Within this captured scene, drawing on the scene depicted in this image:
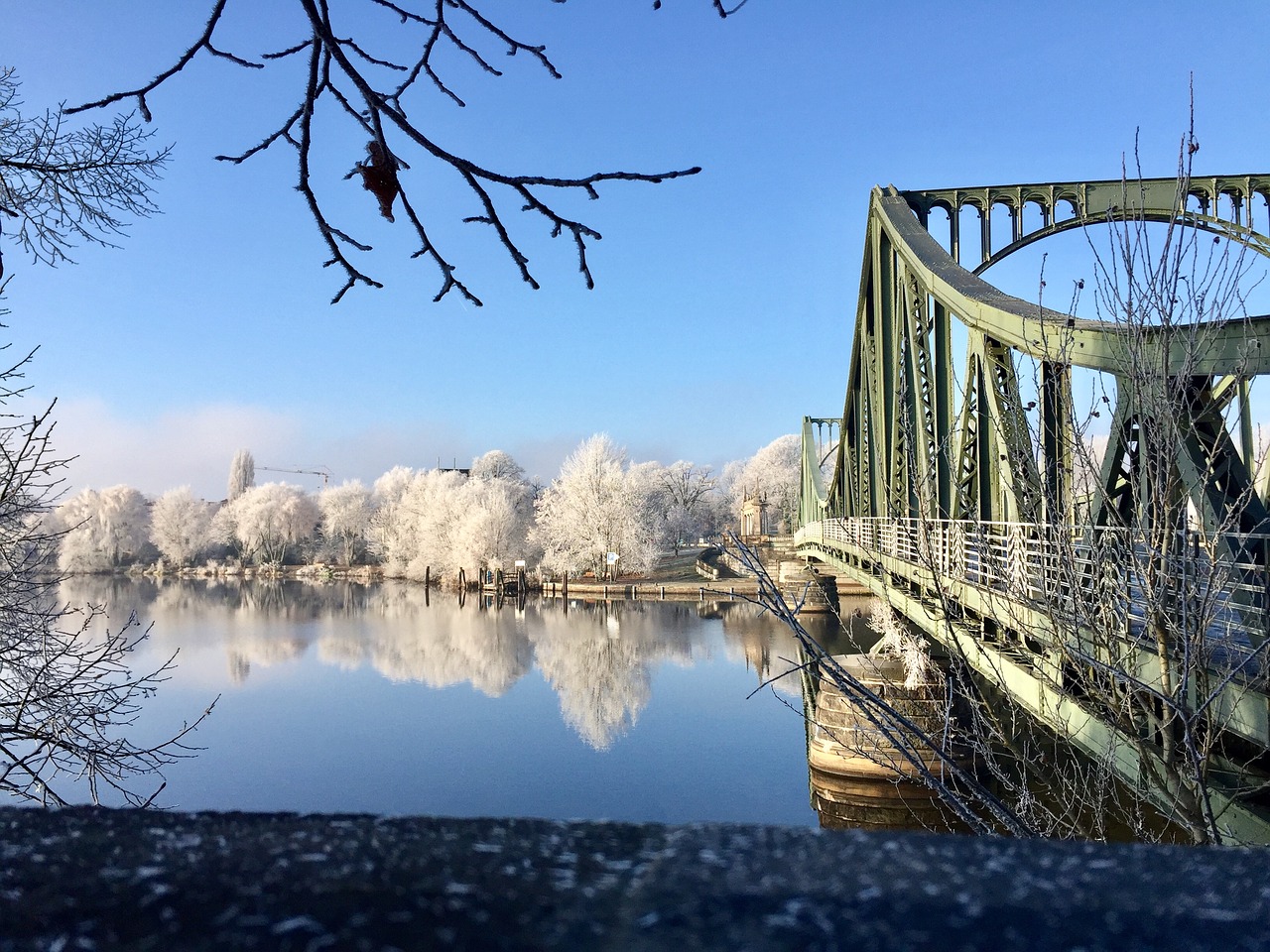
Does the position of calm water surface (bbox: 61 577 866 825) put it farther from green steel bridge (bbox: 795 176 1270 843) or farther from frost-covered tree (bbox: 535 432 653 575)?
frost-covered tree (bbox: 535 432 653 575)

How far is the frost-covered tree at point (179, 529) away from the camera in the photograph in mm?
72938

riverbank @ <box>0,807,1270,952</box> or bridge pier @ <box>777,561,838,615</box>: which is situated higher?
riverbank @ <box>0,807,1270,952</box>

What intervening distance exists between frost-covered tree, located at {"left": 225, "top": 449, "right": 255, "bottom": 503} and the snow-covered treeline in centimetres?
4293

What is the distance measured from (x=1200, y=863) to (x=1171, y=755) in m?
4.90

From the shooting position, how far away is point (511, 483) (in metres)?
66.9

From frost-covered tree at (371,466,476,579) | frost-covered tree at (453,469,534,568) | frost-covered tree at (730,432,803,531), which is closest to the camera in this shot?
frost-covered tree at (453,469,534,568)

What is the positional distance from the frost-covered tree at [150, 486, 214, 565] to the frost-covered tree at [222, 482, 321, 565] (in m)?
2.32

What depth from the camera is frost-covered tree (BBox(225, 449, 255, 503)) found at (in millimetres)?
123938

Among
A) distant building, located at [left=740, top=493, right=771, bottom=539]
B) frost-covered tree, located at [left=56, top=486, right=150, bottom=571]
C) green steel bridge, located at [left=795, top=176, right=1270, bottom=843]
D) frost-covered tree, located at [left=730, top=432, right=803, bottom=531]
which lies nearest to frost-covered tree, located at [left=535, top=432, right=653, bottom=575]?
distant building, located at [left=740, top=493, right=771, bottom=539]

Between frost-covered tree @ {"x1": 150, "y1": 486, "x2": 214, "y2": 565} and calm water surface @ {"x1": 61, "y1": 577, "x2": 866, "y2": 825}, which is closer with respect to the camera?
calm water surface @ {"x1": 61, "y1": 577, "x2": 866, "y2": 825}

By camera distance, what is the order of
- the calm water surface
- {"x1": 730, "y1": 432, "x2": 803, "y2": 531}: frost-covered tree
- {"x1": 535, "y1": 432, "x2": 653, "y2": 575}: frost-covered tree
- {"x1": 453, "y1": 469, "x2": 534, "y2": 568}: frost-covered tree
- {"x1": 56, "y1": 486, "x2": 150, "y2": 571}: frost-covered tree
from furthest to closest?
{"x1": 730, "y1": 432, "x2": 803, "y2": 531}: frost-covered tree, {"x1": 56, "y1": 486, "x2": 150, "y2": 571}: frost-covered tree, {"x1": 453, "y1": 469, "x2": 534, "y2": 568}: frost-covered tree, {"x1": 535, "y1": 432, "x2": 653, "y2": 575}: frost-covered tree, the calm water surface

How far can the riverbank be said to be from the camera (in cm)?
57

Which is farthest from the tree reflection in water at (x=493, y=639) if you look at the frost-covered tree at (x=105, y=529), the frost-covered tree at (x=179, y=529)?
the frost-covered tree at (x=179, y=529)

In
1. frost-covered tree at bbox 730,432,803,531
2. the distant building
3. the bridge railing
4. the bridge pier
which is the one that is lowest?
the bridge pier
